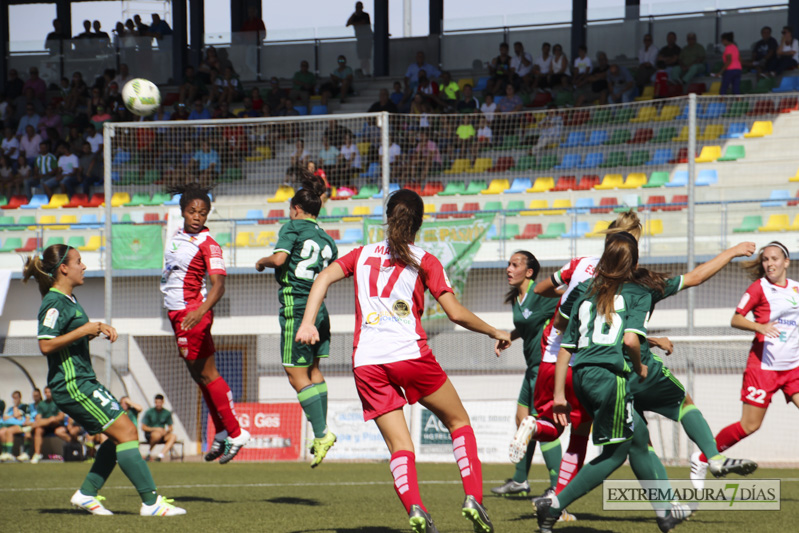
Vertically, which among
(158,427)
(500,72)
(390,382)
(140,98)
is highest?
(500,72)

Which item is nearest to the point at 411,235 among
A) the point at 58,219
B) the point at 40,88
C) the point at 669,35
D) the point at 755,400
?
the point at 755,400

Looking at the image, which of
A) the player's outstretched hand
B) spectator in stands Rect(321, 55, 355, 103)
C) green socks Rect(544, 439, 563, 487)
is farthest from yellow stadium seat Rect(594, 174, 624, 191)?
the player's outstretched hand

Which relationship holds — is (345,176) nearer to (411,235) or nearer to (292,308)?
(292,308)

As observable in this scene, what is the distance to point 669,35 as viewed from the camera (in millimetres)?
20203

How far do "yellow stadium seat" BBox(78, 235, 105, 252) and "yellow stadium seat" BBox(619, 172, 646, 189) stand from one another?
335 inches

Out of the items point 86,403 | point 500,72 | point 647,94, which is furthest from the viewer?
point 500,72

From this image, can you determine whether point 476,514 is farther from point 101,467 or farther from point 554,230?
point 554,230

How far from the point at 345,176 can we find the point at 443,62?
30.2 feet

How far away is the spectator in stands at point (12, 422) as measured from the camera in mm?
15367

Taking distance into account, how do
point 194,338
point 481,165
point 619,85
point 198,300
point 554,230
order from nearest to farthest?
point 194,338, point 198,300, point 554,230, point 481,165, point 619,85

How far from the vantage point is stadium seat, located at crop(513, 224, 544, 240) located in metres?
15.0

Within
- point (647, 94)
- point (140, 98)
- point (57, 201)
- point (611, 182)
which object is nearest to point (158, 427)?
point (140, 98)

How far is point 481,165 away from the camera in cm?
1616

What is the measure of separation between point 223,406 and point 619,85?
14.2 m
